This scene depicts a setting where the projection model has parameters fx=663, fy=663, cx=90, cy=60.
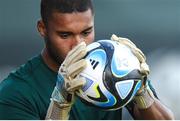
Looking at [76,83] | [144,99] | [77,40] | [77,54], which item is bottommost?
[144,99]

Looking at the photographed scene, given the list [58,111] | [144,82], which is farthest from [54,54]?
[144,82]

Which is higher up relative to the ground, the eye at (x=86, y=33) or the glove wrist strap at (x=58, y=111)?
the eye at (x=86, y=33)

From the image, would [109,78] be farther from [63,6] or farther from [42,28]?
[42,28]

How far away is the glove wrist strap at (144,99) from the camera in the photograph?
2.63 meters

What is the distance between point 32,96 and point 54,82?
5.7 inches

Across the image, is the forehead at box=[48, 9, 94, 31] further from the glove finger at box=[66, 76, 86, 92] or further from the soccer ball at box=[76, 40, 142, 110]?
the glove finger at box=[66, 76, 86, 92]

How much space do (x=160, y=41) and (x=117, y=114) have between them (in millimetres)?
2669

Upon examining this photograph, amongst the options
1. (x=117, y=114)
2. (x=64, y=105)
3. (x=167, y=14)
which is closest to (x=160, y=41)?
(x=167, y=14)

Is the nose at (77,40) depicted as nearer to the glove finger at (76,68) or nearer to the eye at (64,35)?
the eye at (64,35)

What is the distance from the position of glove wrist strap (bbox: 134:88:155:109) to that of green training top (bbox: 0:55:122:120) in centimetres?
20

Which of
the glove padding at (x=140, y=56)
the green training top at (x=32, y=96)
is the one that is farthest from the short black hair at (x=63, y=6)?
the glove padding at (x=140, y=56)

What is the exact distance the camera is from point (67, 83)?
8.04 ft

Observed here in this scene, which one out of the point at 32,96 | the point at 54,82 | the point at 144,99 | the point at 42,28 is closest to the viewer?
the point at 144,99

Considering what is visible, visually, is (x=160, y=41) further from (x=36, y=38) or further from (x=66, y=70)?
(x=66, y=70)
